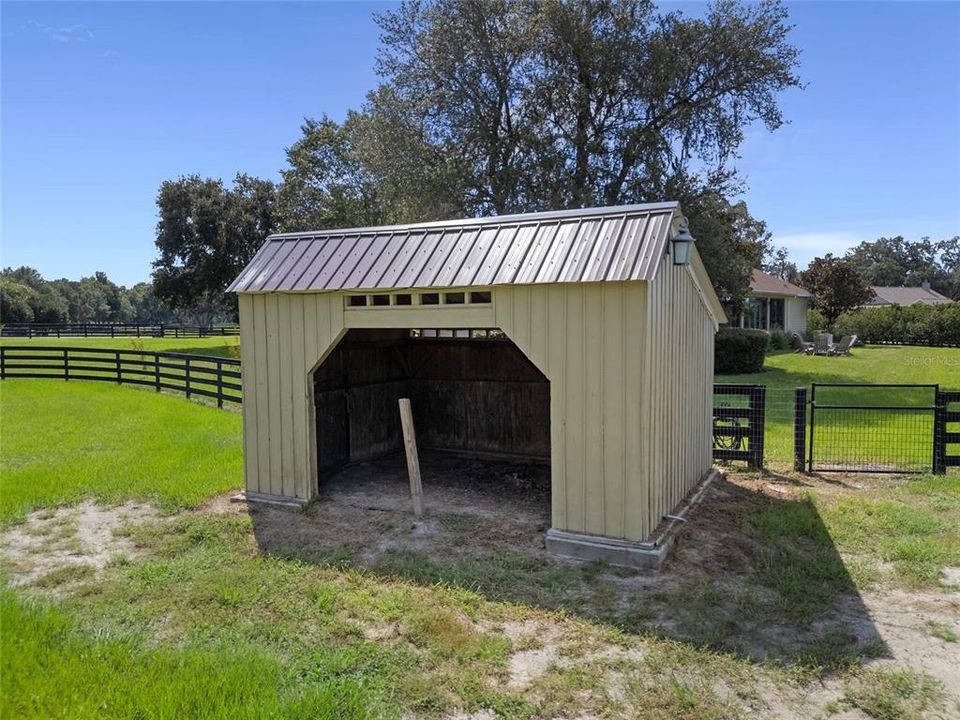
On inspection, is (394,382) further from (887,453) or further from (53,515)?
(887,453)

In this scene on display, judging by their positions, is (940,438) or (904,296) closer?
(940,438)

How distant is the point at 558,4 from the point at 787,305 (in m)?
22.8

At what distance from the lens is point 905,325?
30688 millimetres

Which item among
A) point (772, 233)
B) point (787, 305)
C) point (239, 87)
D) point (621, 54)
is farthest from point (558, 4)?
point (772, 233)

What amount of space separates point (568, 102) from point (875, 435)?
11235 millimetres

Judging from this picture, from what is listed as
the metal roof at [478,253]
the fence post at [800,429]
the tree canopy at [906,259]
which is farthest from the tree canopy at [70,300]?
the tree canopy at [906,259]

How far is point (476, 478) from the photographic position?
7523mm

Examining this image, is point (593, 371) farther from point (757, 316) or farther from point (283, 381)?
point (757, 316)

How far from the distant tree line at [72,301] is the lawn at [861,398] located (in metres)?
43.5

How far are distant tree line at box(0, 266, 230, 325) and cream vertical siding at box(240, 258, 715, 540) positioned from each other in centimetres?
4561

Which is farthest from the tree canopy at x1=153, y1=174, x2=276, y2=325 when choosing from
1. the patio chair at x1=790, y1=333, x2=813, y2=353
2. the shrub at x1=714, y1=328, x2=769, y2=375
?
the patio chair at x1=790, y1=333, x2=813, y2=353

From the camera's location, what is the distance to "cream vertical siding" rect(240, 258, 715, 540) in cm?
479

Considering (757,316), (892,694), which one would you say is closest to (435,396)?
(892,694)

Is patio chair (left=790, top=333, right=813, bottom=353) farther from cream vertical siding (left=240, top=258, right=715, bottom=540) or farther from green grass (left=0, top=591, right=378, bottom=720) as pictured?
green grass (left=0, top=591, right=378, bottom=720)
